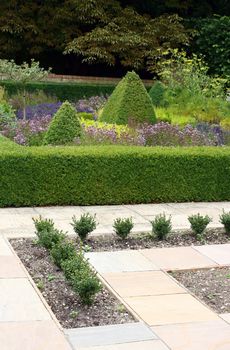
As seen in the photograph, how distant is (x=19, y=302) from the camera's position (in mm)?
4793

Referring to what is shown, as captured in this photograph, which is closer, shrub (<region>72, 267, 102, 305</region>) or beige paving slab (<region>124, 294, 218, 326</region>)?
beige paving slab (<region>124, 294, 218, 326</region>)

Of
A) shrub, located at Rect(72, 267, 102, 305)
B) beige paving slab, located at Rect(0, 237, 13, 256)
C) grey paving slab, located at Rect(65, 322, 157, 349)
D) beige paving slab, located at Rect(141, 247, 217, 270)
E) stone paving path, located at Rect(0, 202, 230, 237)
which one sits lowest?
stone paving path, located at Rect(0, 202, 230, 237)

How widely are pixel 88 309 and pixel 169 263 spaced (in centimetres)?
137

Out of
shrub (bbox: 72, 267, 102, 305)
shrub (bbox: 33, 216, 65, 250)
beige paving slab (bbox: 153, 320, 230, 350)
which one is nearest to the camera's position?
beige paving slab (bbox: 153, 320, 230, 350)

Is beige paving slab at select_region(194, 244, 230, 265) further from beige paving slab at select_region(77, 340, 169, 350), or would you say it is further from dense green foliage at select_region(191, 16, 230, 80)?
dense green foliage at select_region(191, 16, 230, 80)

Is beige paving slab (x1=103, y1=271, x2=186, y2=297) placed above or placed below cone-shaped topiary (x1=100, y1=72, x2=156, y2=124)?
below

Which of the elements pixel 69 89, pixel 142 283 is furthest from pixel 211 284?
pixel 69 89

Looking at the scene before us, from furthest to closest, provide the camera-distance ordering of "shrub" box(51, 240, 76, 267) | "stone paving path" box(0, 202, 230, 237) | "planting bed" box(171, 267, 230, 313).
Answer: "stone paving path" box(0, 202, 230, 237) < "shrub" box(51, 240, 76, 267) < "planting bed" box(171, 267, 230, 313)

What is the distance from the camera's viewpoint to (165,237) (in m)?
6.84

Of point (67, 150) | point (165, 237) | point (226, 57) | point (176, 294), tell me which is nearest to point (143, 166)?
point (67, 150)

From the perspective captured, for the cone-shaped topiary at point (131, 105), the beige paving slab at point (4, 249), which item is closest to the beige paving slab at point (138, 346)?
the beige paving slab at point (4, 249)

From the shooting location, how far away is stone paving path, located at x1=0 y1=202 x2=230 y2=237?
7.23 m

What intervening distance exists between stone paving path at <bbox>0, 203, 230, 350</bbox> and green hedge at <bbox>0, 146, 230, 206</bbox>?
134 centimetres

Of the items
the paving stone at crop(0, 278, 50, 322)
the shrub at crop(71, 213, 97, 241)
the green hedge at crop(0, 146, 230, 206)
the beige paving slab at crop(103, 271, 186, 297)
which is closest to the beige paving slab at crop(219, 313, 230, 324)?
the beige paving slab at crop(103, 271, 186, 297)
